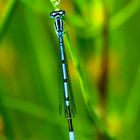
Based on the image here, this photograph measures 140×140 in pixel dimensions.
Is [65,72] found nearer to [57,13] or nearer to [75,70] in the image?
[57,13]

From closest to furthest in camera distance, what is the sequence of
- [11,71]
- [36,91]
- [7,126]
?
1. [7,126]
2. [36,91]
3. [11,71]

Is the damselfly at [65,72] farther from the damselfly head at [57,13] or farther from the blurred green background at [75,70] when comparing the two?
the blurred green background at [75,70]

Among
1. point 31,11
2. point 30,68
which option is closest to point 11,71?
point 30,68

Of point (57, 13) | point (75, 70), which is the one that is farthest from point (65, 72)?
point (75, 70)

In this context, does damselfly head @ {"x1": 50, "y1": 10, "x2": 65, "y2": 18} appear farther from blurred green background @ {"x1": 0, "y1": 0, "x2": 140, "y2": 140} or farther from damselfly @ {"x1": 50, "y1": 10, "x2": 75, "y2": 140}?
blurred green background @ {"x1": 0, "y1": 0, "x2": 140, "y2": 140}

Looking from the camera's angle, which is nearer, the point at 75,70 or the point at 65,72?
the point at 65,72

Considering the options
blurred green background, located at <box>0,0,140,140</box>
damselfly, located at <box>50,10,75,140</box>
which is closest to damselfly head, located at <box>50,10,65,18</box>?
damselfly, located at <box>50,10,75,140</box>

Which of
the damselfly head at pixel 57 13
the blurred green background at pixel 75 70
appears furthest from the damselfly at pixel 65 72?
the blurred green background at pixel 75 70

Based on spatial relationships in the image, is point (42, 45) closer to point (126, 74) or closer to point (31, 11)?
point (31, 11)
